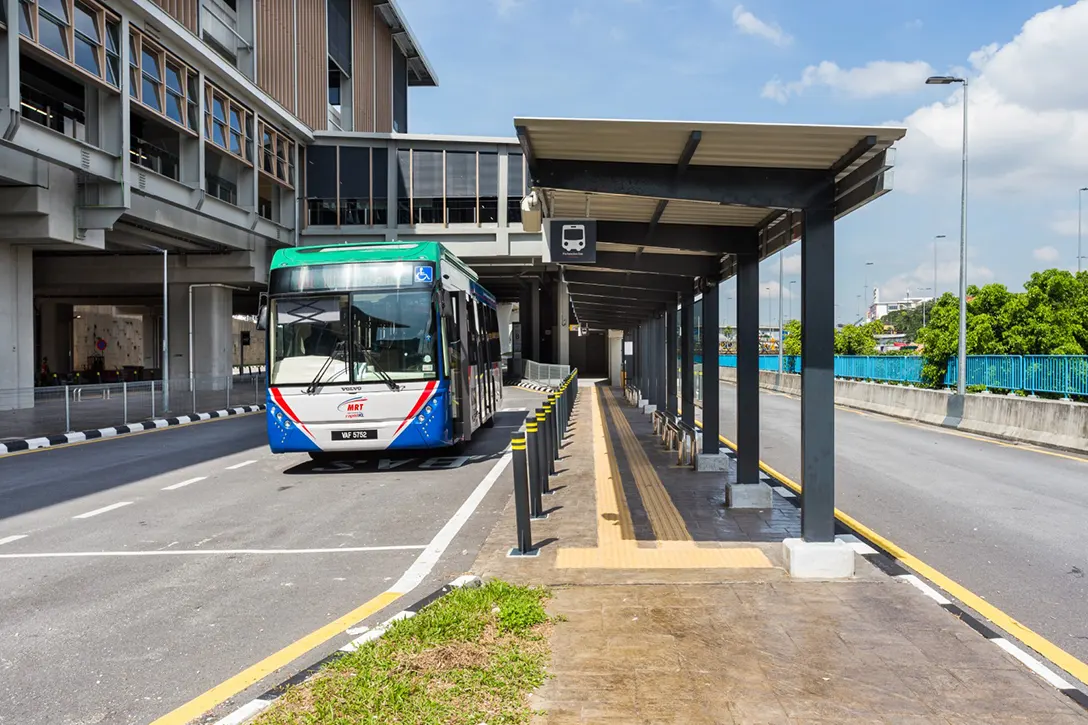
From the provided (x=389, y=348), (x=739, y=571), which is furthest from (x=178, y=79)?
(x=739, y=571)

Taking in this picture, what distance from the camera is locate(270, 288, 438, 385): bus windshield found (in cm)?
1258

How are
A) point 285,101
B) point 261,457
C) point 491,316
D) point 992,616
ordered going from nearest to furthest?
1. point 992,616
2. point 261,457
3. point 491,316
4. point 285,101

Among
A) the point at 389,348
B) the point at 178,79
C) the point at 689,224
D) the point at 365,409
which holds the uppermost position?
the point at 178,79

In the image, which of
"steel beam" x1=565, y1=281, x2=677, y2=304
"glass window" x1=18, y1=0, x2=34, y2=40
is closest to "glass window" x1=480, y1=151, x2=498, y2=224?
"glass window" x1=18, y1=0, x2=34, y2=40

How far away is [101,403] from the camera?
21.5m

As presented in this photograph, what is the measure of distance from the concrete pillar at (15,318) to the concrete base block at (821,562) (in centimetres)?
2498

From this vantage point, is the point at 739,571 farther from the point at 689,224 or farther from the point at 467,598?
the point at 689,224

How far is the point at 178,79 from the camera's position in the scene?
92.8 ft

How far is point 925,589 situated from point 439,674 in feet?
12.3

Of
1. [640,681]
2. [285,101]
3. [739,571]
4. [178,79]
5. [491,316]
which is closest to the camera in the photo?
[640,681]

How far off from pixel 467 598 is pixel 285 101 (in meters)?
36.3

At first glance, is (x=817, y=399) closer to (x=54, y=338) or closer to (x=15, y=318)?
(x=15, y=318)

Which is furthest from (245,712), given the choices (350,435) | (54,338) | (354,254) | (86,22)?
(54,338)

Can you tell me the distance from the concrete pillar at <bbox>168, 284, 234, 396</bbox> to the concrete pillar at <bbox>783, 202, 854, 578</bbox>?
35.2 metres
